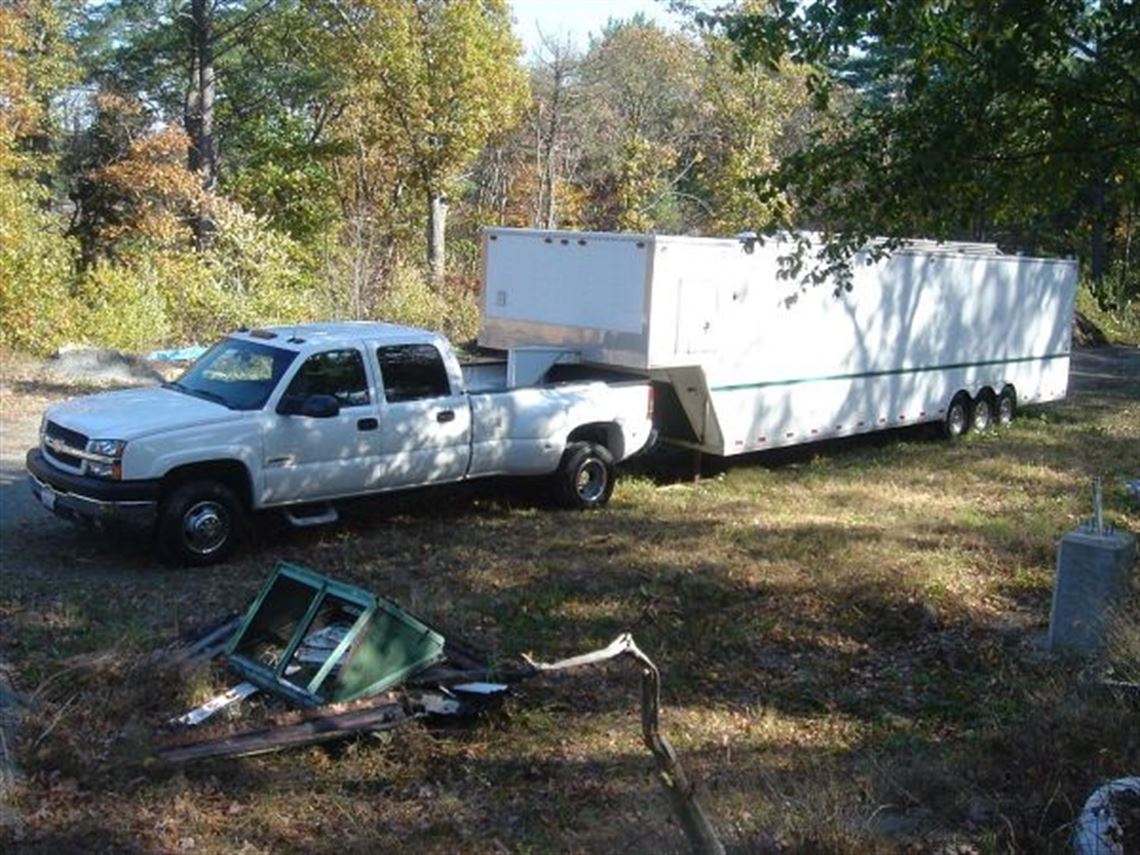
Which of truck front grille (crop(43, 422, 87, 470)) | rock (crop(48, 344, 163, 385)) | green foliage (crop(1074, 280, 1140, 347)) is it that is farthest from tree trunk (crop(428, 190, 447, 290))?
truck front grille (crop(43, 422, 87, 470))

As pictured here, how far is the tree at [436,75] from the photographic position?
2911 centimetres

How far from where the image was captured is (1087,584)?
8.15m

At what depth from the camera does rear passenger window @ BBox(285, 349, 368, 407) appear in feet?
33.9

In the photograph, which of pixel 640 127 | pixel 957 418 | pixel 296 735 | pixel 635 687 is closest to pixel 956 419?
pixel 957 418

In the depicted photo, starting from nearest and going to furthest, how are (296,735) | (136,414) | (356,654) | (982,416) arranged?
(296,735), (356,654), (136,414), (982,416)

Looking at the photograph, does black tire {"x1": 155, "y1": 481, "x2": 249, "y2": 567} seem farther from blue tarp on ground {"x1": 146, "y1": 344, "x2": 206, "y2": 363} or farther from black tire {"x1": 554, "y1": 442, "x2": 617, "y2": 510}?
blue tarp on ground {"x1": 146, "y1": 344, "x2": 206, "y2": 363}

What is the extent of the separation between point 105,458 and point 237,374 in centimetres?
158

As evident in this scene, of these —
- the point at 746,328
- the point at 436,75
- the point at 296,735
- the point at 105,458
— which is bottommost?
the point at 296,735

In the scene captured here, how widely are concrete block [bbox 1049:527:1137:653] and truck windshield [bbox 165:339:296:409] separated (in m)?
6.23

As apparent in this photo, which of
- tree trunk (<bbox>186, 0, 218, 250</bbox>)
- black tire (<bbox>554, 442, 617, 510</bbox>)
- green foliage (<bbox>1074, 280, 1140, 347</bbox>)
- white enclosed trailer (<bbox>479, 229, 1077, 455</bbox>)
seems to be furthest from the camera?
green foliage (<bbox>1074, 280, 1140, 347</bbox>)

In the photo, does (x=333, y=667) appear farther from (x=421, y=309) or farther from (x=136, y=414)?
(x=421, y=309)

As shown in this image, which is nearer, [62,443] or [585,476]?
[62,443]

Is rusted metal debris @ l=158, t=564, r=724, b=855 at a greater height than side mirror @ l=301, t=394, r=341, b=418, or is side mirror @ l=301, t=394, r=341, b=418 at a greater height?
side mirror @ l=301, t=394, r=341, b=418

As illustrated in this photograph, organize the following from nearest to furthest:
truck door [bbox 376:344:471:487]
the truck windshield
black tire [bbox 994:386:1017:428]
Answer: the truck windshield → truck door [bbox 376:344:471:487] → black tire [bbox 994:386:1017:428]
